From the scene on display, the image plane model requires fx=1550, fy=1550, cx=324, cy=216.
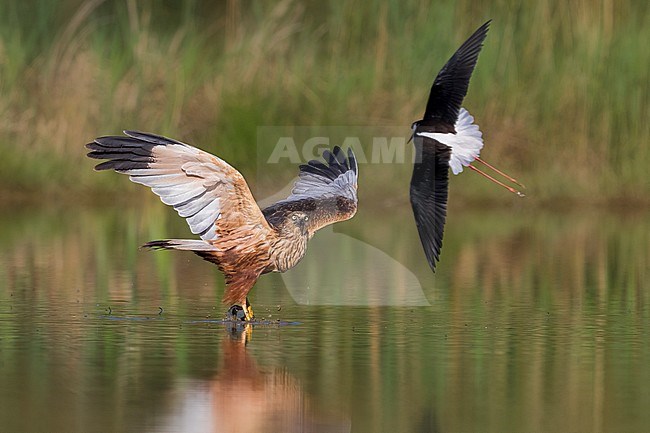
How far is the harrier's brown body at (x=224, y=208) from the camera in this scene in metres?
8.65

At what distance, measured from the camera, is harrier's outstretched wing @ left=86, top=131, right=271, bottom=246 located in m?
8.63

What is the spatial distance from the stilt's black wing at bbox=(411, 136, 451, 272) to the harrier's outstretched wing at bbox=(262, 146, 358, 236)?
1.45ft

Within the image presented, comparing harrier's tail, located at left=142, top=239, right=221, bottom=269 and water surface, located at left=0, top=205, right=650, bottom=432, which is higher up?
harrier's tail, located at left=142, top=239, right=221, bottom=269

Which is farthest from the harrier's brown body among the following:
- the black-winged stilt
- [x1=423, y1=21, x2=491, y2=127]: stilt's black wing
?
[x1=423, y1=21, x2=491, y2=127]: stilt's black wing

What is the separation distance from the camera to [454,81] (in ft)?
34.4

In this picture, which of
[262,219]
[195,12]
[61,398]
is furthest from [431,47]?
[61,398]

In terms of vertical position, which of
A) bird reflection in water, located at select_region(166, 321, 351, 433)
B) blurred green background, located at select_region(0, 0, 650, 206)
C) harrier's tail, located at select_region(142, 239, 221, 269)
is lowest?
bird reflection in water, located at select_region(166, 321, 351, 433)

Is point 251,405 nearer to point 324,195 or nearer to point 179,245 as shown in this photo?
point 179,245

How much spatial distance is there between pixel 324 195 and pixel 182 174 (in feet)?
5.65

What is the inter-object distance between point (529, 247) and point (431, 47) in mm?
4419

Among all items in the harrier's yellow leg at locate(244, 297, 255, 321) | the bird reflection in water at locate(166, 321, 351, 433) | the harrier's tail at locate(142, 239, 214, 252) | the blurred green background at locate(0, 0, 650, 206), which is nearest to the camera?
the bird reflection in water at locate(166, 321, 351, 433)

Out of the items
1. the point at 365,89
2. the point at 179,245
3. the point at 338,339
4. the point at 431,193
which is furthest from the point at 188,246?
the point at 365,89

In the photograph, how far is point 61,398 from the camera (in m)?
6.65

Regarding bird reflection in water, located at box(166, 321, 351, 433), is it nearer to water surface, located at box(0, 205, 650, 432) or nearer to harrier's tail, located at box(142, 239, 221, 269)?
water surface, located at box(0, 205, 650, 432)
